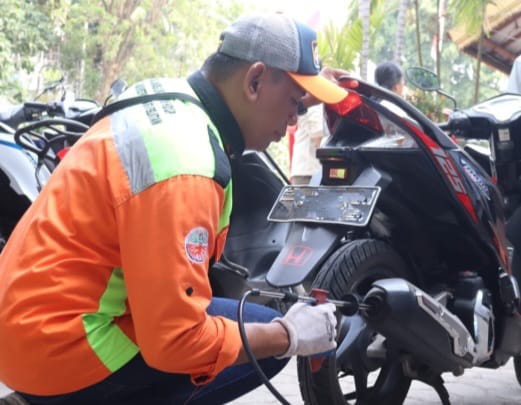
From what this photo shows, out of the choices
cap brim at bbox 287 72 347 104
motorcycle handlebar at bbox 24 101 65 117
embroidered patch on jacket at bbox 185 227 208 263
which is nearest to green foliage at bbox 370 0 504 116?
motorcycle handlebar at bbox 24 101 65 117

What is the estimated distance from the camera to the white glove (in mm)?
2060

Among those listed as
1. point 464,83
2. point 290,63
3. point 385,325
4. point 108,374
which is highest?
point 290,63

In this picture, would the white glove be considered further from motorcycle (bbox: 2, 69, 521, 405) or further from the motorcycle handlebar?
the motorcycle handlebar

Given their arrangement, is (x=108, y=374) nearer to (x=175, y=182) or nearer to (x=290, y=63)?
(x=175, y=182)

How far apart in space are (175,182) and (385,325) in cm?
120

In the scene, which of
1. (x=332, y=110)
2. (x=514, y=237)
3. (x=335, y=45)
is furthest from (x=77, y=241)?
(x=335, y=45)

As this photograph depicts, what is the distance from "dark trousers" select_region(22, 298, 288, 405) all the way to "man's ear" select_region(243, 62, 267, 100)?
572 millimetres

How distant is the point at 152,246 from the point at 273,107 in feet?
1.73

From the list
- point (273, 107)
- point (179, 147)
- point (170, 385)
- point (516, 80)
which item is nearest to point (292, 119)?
point (273, 107)

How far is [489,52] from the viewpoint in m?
13.0

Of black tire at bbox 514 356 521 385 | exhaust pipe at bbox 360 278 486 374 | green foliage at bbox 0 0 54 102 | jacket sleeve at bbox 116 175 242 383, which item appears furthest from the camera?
green foliage at bbox 0 0 54 102

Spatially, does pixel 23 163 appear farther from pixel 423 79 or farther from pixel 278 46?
pixel 278 46

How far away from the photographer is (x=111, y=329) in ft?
6.28

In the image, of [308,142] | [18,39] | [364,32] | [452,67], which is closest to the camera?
[308,142]
